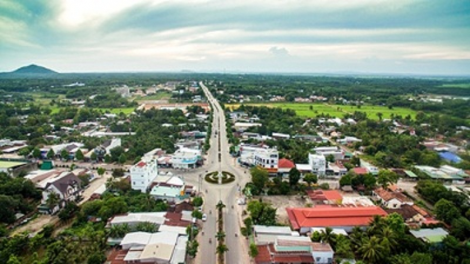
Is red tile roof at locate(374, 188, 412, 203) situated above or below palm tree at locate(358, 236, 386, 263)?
below

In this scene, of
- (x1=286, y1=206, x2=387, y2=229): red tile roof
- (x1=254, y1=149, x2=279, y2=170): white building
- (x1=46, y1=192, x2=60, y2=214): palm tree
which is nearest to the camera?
(x1=286, y1=206, x2=387, y2=229): red tile roof

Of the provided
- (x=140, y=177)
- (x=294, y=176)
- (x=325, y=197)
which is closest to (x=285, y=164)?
(x=294, y=176)

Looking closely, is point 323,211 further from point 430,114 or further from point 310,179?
point 430,114

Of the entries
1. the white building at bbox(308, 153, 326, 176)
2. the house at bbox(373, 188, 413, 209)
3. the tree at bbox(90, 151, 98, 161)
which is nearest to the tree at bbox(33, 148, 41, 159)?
the tree at bbox(90, 151, 98, 161)

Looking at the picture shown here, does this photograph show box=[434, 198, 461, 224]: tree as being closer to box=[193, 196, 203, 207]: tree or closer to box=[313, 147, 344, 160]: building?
box=[313, 147, 344, 160]: building

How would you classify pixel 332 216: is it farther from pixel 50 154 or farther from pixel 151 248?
pixel 50 154

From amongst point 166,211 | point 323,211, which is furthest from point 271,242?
point 166,211

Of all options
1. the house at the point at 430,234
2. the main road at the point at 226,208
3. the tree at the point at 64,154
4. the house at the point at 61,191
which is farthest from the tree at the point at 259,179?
the tree at the point at 64,154

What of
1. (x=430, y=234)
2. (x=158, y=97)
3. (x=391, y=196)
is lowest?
(x=430, y=234)
